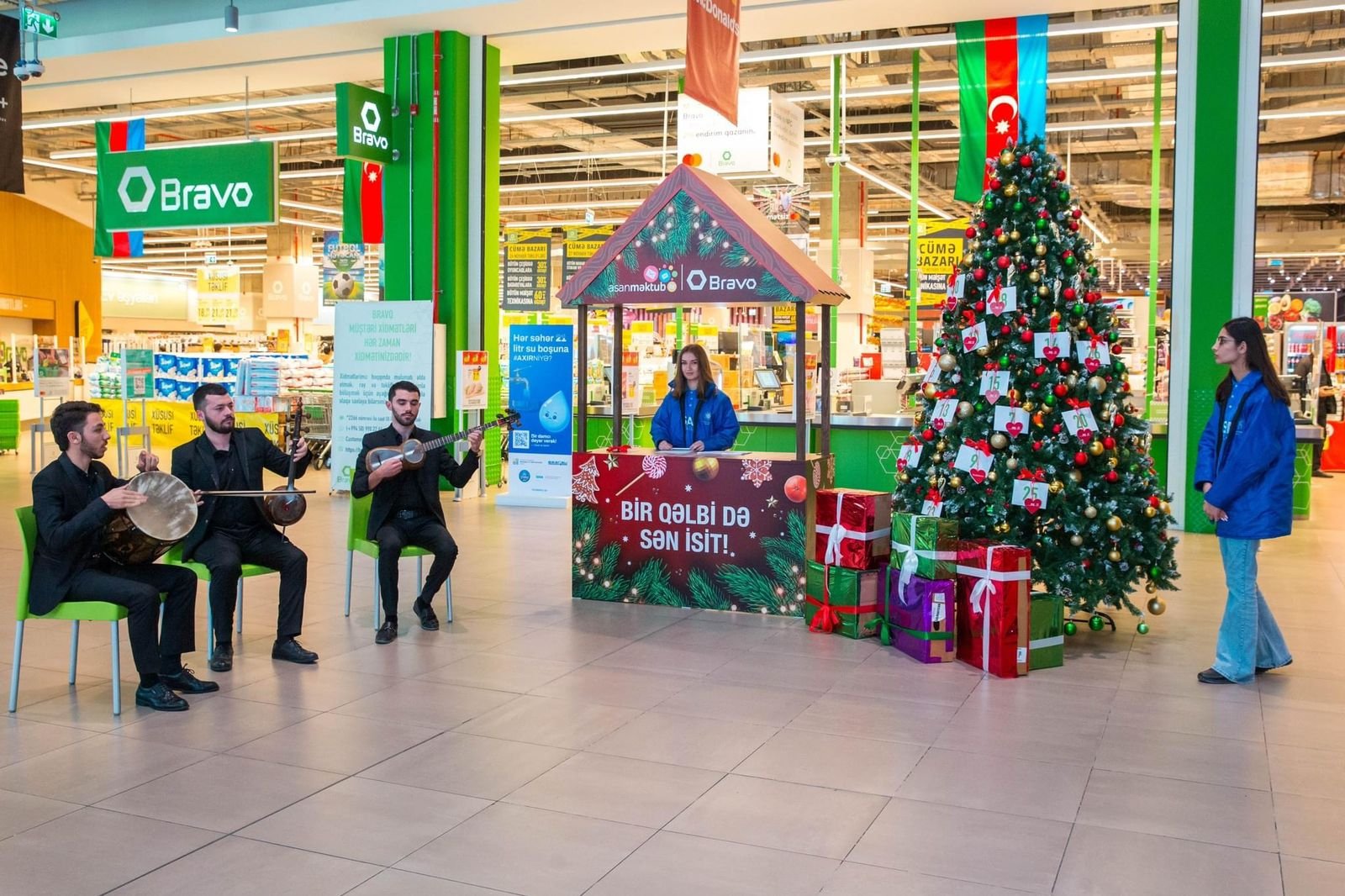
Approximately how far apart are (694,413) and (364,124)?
5122mm

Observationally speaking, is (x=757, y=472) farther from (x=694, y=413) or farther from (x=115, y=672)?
(x=115, y=672)

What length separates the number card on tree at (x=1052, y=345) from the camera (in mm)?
5480

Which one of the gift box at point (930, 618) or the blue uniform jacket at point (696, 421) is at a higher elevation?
the blue uniform jacket at point (696, 421)

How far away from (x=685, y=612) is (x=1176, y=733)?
2650mm

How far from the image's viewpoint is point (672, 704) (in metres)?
4.60

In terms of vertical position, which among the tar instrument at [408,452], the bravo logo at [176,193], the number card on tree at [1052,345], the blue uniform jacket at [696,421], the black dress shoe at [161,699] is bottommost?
the black dress shoe at [161,699]

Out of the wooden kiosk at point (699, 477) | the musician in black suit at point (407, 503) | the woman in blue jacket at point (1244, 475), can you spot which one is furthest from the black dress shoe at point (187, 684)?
the woman in blue jacket at point (1244, 475)

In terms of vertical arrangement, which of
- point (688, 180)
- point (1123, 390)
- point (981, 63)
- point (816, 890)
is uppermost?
point (981, 63)

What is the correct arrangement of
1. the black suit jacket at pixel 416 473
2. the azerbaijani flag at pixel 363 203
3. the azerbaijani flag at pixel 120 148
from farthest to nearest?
the azerbaijani flag at pixel 363 203 → the azerbaijani flag at pixel 120 148 → the black suit jacket at pixel 416 473

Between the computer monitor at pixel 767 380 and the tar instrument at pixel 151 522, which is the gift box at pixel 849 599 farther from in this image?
the computer monitor at pixel 767 380

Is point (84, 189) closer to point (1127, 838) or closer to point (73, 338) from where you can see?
point (73, 338)

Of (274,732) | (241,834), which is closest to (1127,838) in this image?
(241,834)

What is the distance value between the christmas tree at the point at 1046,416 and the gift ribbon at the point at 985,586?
470mm

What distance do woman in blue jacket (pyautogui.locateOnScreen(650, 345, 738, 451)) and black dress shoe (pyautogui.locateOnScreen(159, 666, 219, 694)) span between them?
2.78 m
